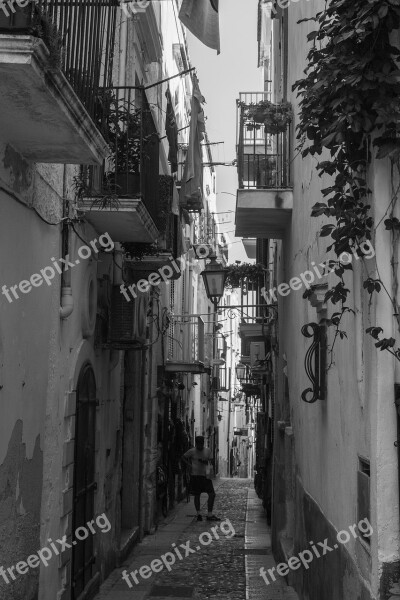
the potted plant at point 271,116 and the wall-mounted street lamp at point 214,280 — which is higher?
the potted plant at point 271,116

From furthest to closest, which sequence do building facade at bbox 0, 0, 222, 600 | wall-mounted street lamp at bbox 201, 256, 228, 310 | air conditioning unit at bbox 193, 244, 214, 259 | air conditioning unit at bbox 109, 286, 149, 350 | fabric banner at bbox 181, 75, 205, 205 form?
air conditioning unit at bbox 193, 244, 214, 259
wall-mounted street lamp at bbox 201, 256, 228, 310
fabric banner at bbox 181, 75, 205, 205
air conditioning unit at bbox 109, 286, 149, 350
building facade at bbox 0, 0, 222, 600

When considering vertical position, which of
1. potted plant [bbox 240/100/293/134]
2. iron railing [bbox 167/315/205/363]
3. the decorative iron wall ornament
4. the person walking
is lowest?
the person walking

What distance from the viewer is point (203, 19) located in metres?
8.80

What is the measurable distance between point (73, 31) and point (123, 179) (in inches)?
103

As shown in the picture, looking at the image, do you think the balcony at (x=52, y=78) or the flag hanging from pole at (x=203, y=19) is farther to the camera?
the flag hanging from pole at (x=203, y=19)

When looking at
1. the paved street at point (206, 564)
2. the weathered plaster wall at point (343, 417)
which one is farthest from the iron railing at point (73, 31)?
the paved street at point (206, 564)

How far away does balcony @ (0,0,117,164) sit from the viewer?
4750mm

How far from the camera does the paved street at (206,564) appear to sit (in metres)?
9.86

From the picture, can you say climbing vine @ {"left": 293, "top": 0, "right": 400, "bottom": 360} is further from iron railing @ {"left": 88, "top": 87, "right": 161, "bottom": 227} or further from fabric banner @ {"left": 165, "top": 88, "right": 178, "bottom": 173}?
fabric banner @ {"left": 165, "top": 88, "right": 178, "bottom": 173}

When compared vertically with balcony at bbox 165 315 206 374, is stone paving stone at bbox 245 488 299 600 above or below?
below

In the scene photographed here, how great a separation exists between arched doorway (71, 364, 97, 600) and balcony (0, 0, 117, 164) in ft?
10.5

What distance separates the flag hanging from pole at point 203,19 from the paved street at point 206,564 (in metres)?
6.39

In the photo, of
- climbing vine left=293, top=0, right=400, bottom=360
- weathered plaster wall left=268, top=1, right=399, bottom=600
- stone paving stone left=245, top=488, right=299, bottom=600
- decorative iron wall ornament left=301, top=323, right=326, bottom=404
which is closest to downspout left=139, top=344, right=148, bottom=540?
stone paving stone left=245, top=488, right=299, bottom=600

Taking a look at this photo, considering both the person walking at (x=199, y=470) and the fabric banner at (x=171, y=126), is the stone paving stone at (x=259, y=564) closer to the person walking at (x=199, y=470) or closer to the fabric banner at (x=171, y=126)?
the person walking at (x=199, y=470)
